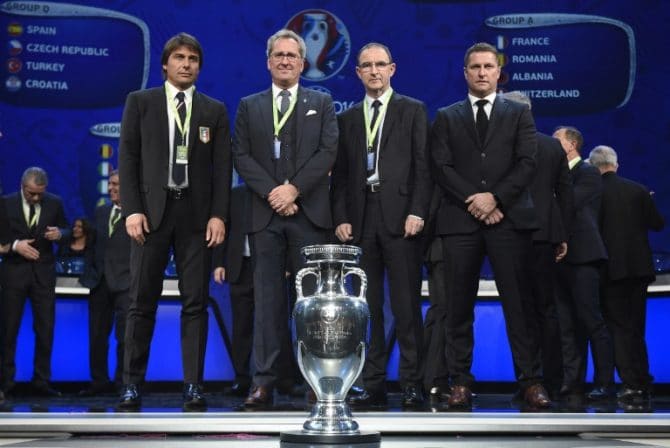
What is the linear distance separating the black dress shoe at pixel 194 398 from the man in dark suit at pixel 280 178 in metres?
0.23

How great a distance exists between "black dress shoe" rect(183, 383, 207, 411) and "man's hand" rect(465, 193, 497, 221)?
149 centimetres

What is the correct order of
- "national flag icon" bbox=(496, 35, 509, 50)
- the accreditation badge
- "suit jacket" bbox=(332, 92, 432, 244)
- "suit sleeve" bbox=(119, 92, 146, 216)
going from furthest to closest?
"national flag icon" bbox=(496, 35, 509, 50), "suit jacket" bbox=(332, 92, 432, 244), the accreditation badge, "suit sleeve" bbox=(119, 92, 146, 216)

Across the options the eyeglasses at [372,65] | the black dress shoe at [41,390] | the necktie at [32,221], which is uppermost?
the eyeglasses at [372,65]

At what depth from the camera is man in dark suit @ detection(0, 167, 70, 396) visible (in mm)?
6965

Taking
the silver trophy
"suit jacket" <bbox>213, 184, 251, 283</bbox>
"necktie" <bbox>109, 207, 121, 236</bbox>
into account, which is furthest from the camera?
"necktie" <bbox>109, 207, 121, 236</bbox>

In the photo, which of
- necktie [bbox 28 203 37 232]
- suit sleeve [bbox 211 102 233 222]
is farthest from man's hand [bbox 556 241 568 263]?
necktie [bbox 28 203 37 232]

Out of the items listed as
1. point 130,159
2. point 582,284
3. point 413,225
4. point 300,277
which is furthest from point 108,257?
point 300,277

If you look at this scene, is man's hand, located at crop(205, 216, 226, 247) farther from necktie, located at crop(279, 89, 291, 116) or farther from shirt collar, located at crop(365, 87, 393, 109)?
shirt collar, located at crop(365, 87, 393, 109)

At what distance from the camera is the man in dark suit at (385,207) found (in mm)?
4727

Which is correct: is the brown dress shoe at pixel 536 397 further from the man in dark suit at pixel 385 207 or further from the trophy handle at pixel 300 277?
the trophy handle at pixel 300 277

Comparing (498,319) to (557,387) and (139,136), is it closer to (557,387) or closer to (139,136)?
(557,387)

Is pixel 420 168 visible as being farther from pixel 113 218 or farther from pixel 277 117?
pixel 113 218

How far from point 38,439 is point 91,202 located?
431 cm

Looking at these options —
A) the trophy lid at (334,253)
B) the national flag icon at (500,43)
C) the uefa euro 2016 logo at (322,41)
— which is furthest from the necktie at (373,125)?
A: the national flag icon at (500,43)
